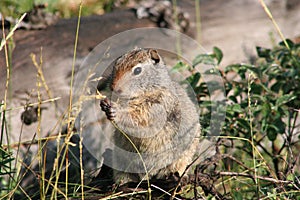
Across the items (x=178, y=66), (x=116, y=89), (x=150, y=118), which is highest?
(x=178, y=66)

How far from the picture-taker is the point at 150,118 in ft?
8.89

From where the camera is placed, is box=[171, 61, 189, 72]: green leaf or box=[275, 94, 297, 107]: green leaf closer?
box=[275, 94, 297, 107]: green leaf

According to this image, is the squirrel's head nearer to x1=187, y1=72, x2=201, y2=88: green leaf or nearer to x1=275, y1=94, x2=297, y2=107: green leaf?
x1=187, y1=72, x2=201, y2=88: green leaf

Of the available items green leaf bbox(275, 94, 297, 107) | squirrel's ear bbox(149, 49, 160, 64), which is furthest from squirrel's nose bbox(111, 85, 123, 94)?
green leaf bbox(275, 94, 297, 107)

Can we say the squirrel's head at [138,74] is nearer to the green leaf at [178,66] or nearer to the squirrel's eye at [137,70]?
the squirrel's eye at [137,70]

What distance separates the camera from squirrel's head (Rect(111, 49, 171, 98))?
2.55 m

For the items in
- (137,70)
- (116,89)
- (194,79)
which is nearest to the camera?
(116,89)

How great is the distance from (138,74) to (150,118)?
242 millimetres

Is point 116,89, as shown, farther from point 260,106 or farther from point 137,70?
point 260,106

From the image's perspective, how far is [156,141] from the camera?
2723 millimetres

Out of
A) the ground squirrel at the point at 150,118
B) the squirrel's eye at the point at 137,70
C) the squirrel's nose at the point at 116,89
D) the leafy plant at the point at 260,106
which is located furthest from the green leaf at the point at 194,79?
the squirrel's nose at the point at 116,89

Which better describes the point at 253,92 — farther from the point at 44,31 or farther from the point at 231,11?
the point at 44,31

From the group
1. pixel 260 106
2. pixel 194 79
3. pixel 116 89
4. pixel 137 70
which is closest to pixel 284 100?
pixel 260 106

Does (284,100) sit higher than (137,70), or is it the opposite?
(137,70)
